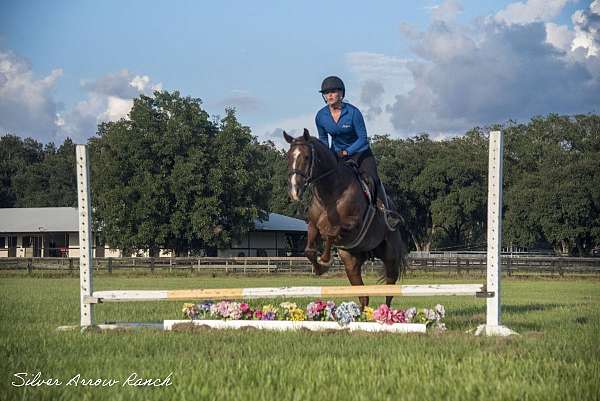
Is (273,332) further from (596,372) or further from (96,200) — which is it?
(96,200)

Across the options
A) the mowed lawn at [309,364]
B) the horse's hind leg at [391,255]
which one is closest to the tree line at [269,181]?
the horse's hind leg at [391,255]

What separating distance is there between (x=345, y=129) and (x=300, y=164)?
1.67m

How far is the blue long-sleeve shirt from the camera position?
1005 cm

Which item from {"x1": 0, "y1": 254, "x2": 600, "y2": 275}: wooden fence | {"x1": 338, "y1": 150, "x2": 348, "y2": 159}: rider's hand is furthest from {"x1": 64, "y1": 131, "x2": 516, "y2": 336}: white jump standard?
{"x1": 0, "y1": 254, "x2": 600, "y2": 275}: wooden fence

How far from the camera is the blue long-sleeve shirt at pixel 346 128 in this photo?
10.1 m

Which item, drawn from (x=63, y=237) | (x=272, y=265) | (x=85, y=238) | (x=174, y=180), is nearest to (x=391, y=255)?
(x=85, y=238)

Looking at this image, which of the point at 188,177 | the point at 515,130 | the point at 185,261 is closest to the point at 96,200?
the point at 188,177

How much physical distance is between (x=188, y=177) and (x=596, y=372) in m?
44.0

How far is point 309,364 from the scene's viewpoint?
5.97 metres

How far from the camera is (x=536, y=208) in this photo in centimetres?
5716

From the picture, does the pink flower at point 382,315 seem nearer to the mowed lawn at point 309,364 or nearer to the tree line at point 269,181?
the mowed lawn at point 309,364

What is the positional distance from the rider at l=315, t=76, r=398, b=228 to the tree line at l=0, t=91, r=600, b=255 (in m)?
34.4

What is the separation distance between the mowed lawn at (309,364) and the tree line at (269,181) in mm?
37081

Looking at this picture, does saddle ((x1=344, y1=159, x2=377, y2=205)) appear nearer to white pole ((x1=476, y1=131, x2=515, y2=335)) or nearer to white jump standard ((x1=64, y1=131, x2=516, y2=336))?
white jump standard ((x1=64, y1=131, x2=516, y2=336))
